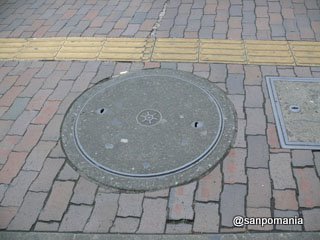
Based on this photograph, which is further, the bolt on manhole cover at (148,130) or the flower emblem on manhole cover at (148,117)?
the flower emblem on manhole cover at (148,117)

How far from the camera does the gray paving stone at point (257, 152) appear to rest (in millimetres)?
3027

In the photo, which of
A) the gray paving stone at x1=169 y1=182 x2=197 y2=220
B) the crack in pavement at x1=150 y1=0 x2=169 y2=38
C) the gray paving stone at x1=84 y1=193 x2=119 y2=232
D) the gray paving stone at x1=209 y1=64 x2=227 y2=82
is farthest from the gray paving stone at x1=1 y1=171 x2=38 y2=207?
the crack in pavement at x1=150 y1=0 x2=169 y2=38

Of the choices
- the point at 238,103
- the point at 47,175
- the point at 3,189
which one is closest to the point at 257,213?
the point at 238,103

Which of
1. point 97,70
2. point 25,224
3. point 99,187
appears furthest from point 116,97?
point 25,224

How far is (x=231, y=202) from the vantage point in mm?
2758

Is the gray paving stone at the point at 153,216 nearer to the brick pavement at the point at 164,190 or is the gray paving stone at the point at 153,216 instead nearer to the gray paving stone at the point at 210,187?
the brick pavement at the point at 164,190

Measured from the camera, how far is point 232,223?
2625 millimetres

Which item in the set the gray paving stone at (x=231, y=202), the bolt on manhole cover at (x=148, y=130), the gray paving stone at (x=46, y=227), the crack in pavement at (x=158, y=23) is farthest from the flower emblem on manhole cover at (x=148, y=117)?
the crack in pavement at (x=158, y=23)

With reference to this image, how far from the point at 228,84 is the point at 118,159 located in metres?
1.52

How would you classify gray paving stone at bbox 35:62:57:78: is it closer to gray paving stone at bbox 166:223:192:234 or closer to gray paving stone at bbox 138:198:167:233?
gray paving stone at bbox 138:198:167:233

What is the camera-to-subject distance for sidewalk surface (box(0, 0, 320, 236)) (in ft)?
8.93

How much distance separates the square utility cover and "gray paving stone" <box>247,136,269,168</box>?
0.17 meters

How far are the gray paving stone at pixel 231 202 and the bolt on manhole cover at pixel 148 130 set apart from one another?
27cm

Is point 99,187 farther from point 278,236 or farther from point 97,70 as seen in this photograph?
point 97,70
